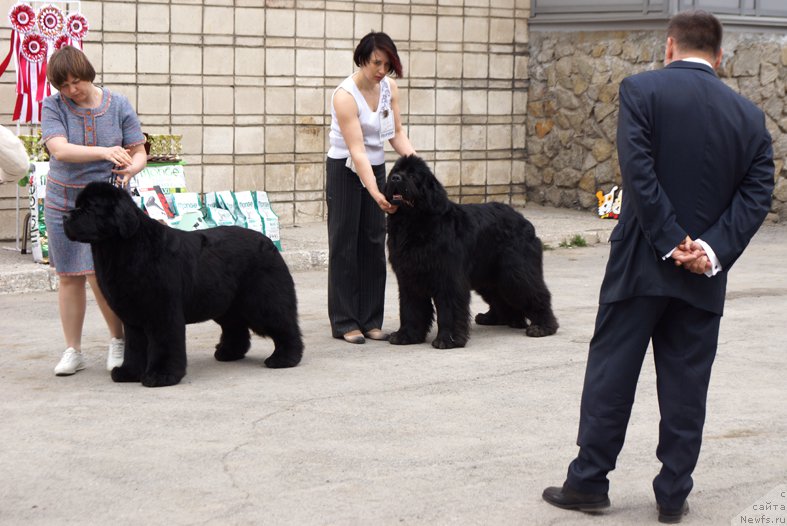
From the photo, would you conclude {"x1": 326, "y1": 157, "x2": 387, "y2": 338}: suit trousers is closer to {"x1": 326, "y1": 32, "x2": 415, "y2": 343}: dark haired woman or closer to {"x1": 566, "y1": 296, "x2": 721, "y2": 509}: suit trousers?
{"x1": 326, "y1": 32, "x2": 415, "y2": 343}: dark haired woman

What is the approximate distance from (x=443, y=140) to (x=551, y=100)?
4.85ft

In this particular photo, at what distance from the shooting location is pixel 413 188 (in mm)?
7000

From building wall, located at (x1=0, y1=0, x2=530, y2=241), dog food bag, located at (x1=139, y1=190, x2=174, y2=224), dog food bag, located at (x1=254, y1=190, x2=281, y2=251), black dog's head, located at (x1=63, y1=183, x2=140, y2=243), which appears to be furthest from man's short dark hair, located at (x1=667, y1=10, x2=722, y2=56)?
building wall, located at (x1=0, y1=0, x2=530, y2=241)

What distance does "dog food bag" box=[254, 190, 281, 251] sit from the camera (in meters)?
10.6

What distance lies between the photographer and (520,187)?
1396 cm

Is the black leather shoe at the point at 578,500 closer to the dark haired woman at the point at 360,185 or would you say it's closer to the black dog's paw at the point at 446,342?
the black dog's paw at the point at 446,342

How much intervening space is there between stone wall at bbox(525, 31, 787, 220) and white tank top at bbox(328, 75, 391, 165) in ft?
19.3

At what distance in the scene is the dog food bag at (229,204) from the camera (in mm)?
10623

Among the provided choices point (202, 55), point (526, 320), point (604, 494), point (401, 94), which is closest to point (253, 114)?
point (202, 55)

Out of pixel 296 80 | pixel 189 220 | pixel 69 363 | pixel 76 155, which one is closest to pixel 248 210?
pixel 189 220

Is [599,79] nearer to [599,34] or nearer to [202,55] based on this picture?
[599,34]

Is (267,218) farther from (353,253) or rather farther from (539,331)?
(539,331)

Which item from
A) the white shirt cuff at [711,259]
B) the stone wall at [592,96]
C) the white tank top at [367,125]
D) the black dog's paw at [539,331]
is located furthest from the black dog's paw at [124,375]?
the stone wall at [592,96]

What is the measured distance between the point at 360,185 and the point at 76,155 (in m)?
2.02
